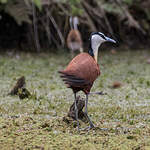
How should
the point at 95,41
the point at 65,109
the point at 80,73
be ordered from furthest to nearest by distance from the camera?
the point at 65,109 < the point at 95,41 < the point at 80,73

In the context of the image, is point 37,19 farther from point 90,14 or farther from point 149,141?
point 149,141

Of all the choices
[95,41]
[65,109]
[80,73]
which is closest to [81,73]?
[80,73]

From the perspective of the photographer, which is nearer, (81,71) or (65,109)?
(81,71)

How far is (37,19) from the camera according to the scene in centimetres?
919

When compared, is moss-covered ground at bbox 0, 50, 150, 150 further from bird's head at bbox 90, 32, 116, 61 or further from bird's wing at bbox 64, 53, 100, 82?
bird's head at bbox 90, 32, 116, 61

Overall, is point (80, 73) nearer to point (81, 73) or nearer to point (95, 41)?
point (81, 73)

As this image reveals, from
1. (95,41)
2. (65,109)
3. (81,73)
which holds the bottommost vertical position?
(65,109)

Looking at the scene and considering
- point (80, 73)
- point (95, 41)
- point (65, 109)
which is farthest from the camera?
point (65, 109)

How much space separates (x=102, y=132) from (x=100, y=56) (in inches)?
203

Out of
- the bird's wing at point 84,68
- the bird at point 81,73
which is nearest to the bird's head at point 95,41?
the bird at point 81,73

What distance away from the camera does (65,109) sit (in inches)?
185

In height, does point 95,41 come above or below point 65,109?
above

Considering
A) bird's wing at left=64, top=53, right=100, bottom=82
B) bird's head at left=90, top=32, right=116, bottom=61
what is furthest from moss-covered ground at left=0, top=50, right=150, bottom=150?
bird's head at left=90, top=32, right=116, bottom=61

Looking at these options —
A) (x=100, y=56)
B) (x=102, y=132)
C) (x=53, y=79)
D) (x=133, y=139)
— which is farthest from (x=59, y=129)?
(x=100, y=56)
